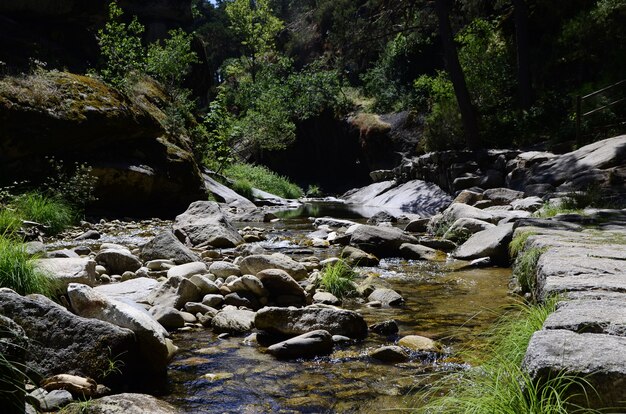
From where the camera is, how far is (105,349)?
3123mm

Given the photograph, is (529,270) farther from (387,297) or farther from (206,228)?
(206,228)

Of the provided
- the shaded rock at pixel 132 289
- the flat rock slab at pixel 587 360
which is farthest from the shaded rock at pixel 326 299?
the flat rock slab at pixel 587 360

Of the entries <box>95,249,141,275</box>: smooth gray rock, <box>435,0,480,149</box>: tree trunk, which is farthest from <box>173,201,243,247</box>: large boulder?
<box>435,0,480,149</box>: tree trunk

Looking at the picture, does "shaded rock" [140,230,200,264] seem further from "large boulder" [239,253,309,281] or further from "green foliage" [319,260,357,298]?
"green foliage" [319,260,357,298]

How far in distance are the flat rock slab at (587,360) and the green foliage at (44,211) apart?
8.79m

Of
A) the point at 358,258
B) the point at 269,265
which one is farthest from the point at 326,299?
the point at 358,258

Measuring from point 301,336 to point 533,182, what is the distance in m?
9.39

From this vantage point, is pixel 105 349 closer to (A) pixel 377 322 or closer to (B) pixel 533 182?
(A) pixel 377 322

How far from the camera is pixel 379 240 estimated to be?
27.1 feet

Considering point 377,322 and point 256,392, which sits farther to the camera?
point 377,322

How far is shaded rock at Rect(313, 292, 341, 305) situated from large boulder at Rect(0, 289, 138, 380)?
2.45m

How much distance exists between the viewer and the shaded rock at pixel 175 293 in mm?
4922

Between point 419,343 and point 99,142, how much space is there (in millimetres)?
10046

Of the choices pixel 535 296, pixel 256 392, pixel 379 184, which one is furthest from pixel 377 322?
pixel 379 184
